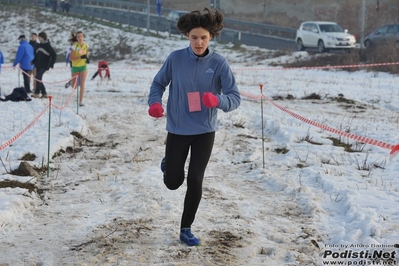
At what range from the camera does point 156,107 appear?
488 cm

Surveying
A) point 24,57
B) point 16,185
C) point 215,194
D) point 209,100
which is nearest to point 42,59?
point 24,57

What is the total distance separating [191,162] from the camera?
5023 millimetres

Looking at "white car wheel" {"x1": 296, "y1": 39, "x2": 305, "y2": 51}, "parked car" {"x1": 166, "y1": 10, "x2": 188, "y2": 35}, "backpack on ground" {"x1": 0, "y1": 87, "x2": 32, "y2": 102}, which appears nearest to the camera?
"backpack on ground" {"x1": 0, "y1": 87, "x2": 32, "y2": 102}

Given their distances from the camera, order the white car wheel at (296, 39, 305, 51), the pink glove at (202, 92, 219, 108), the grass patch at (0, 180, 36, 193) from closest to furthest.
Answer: the pink glove at (202, 92, 219, 108)
the grass patch at (0, 180, 36, 193)
the white car wheel at (296, 39, 305, 51)

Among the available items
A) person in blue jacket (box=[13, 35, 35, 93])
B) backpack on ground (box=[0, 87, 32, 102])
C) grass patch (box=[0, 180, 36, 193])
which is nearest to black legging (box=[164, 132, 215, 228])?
grass patch (box=[0, 180, 36, 193])

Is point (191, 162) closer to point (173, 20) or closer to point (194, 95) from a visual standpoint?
point (194, 95)

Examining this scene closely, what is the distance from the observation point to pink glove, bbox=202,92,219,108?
461cm

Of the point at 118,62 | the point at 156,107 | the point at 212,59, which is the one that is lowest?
the point at 118,62

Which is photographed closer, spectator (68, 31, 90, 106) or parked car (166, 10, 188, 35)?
spectator (68, 31, 90, 106)

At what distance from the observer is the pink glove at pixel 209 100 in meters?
4.61

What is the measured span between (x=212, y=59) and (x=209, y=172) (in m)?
3.14

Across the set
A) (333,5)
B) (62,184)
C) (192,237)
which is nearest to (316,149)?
(62,184)

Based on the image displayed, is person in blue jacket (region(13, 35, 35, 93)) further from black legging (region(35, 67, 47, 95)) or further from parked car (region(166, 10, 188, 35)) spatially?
parked car (region(166, 10, 188, 35))

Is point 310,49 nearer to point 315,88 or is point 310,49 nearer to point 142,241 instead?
point 315,88
